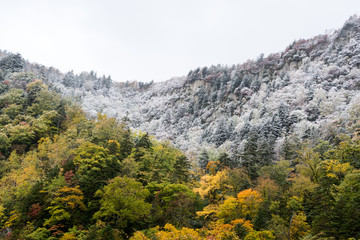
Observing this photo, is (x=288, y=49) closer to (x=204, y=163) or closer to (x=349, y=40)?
(x=349, y=40)

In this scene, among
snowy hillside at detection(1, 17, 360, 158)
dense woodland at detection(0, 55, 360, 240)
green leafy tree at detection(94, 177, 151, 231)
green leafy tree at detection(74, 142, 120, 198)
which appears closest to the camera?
dense woodland at detection(0, 55, 360, 240)

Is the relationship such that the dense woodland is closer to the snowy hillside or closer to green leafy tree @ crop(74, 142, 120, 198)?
green leafy tree @ crop(74, 142, 120, 198)

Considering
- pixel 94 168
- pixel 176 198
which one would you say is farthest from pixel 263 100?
pixel 94 168

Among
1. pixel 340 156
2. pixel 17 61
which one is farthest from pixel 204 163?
pixel 17 61

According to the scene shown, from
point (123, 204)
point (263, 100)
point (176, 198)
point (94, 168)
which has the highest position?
point (263, 100)

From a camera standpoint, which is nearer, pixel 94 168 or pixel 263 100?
pixel 94 168

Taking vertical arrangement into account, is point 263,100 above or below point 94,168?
above

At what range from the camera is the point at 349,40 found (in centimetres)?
7594

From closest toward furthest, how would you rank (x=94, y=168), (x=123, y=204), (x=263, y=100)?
(x=123, y=204)
(x=94, y=168)
(x=263, y=100)

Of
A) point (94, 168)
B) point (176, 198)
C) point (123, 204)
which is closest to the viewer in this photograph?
point (123, 204)

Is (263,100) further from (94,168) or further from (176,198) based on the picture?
(94,168)

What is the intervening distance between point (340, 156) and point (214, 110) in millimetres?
70584

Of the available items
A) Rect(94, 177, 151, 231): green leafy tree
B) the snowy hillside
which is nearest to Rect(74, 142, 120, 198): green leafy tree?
Rect(94, 177, 151, 231): green leafy tree

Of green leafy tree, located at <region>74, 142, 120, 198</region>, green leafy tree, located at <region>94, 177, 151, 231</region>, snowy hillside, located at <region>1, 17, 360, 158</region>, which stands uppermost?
snowy hillside, located at <region>1, 17, 360, 158</region>
